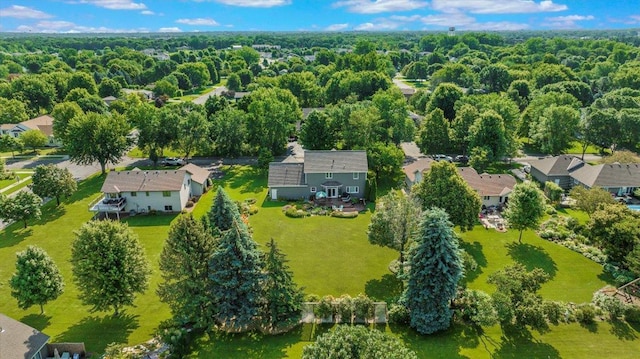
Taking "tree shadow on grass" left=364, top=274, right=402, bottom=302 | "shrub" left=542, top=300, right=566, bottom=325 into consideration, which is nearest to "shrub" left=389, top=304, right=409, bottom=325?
"tree shadow on grass" left=364, top=274, right=402, bottom=302

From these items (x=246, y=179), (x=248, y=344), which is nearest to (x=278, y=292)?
(x=248, y=344)

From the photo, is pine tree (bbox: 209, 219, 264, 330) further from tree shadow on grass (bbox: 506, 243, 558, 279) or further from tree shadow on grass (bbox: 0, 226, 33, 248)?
tree shadow on grass (bbox: 0, 226, 33, 248)

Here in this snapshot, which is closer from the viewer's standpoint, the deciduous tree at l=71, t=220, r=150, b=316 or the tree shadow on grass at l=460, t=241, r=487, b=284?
the deciduous tree at l=71, t=220, r=150, b=316

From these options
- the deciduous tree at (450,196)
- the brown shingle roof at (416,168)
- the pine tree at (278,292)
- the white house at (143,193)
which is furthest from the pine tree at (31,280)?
the brown shingle roof at (416,168)

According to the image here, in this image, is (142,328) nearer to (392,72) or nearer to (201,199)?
(201,199)

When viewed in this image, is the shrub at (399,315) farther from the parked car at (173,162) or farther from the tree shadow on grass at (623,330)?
the parked car at (173,162)

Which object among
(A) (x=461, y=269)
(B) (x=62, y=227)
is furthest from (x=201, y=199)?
(A) (x=461, y=269)

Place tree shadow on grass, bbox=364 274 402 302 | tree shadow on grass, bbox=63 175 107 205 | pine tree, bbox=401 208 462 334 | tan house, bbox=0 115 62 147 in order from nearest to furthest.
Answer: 1. pine tree, bbox=401 208 462 334
2. tree shadow on grass, bbox=364 274 402 302
3. tree shadow on grass, bbox=63 175 107 205
4. tan house, bbox=0 115 62 147

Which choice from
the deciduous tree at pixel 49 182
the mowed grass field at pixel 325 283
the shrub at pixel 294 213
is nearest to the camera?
the mowed grass field at pixel 325 283
